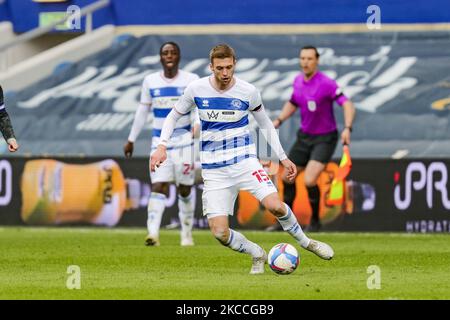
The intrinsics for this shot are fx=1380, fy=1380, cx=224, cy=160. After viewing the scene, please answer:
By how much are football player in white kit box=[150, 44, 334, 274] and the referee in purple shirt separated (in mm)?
5781

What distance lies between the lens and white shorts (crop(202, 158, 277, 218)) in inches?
488

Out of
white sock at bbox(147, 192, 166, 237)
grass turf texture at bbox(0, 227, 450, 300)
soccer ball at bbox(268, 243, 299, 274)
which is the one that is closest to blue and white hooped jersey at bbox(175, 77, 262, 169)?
soccer ball at bbox(268, 243, 299, 274)

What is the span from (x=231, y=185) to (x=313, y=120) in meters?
6.38

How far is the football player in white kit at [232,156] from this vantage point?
12305mm

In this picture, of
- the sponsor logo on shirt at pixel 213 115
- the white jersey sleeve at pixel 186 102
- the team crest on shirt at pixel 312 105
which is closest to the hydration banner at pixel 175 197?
the team crest on shirt at pixel 312 105

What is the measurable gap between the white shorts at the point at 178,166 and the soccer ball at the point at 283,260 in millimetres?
4462

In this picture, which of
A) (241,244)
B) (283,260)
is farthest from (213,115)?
(283,260)

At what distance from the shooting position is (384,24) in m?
26.2

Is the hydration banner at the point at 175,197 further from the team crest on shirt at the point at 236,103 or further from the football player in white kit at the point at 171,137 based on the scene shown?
the team crest on shirt at the point at 236,103

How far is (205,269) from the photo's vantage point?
1302 centimetres

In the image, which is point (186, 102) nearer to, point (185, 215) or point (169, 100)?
point (169, 100)

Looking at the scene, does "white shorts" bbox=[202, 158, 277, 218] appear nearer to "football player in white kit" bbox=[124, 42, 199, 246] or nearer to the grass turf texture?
the grass turf texture

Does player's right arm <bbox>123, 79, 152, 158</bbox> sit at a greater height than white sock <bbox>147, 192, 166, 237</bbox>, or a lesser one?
greater
